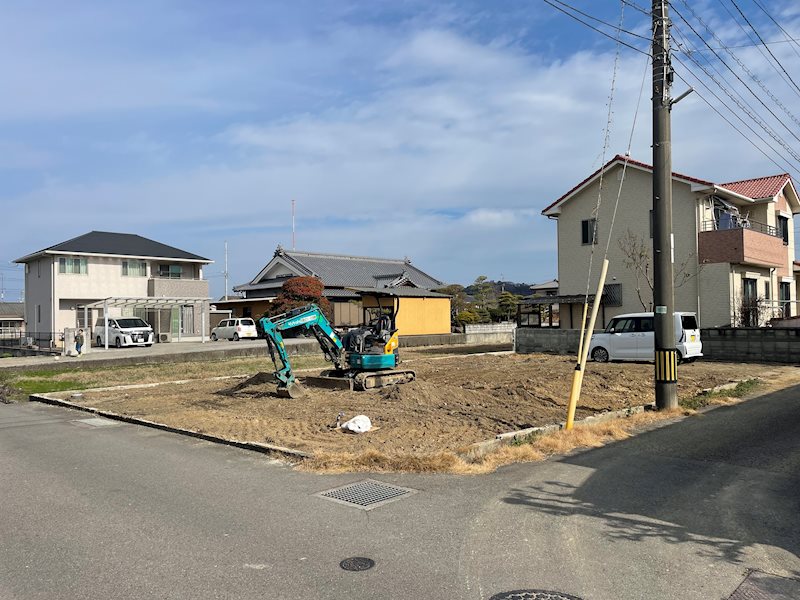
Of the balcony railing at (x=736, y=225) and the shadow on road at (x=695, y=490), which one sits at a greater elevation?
the balcony railing at (x=736, y=225)

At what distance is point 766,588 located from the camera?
4102mm

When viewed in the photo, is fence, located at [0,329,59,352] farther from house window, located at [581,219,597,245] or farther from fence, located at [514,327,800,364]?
fence, located at [514,327,800,364]

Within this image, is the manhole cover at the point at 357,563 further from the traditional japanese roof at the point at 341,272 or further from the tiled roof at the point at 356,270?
the tiled roof at the point at 356,270

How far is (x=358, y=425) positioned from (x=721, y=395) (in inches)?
315

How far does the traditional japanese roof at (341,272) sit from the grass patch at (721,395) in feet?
101

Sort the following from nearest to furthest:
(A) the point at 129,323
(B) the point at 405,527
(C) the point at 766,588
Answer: (C) the point at 766,588
(B) the point at 405,527
(A) the point at 129,323

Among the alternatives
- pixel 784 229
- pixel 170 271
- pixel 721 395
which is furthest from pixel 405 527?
pixel 170 271

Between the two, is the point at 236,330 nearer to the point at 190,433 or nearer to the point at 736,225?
the point at 736,225

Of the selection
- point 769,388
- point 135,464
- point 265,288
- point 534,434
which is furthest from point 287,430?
point 265,288

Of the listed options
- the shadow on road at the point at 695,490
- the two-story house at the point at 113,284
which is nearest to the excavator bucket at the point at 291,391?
the shadow on road at the point at 695,490

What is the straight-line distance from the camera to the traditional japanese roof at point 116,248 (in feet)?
121

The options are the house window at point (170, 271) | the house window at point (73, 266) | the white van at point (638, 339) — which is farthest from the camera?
the house window at point (170, 271)

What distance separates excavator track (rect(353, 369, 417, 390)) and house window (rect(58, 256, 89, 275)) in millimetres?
28976

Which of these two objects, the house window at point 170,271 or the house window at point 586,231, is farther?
the house window at point 170,271
